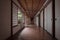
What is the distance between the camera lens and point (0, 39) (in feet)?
15.4

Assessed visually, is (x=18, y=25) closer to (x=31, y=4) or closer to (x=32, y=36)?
(x=31, y=4)

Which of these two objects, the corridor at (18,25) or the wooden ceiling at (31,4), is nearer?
the corridor at (18,25)

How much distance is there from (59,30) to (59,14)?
84 centimetres

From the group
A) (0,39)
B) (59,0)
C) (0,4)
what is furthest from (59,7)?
(0,39)

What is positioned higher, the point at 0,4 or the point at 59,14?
the point at 0,4

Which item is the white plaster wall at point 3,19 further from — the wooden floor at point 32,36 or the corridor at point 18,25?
the wooden floor at point 32,36

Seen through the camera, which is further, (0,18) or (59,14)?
(59,14)

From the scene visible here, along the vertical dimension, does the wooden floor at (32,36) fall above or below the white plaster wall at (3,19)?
below

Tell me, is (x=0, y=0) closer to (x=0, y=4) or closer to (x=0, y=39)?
(x=0, y=4)

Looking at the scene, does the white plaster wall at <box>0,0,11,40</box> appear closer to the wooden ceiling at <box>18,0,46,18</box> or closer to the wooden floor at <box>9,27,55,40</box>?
the wooden floor at <box>9,27,55,40</box>

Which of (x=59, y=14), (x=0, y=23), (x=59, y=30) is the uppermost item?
(x=59, y=14)

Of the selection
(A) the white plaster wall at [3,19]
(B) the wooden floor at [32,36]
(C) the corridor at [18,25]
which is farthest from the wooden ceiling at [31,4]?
(A) the white plaster wall at [3,19]

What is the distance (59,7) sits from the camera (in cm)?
523

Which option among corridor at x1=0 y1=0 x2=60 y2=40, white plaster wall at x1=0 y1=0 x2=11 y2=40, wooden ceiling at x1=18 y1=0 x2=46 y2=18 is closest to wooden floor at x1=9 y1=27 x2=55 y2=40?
corridor at x1=0 y1=0 x2=60 y2=40
